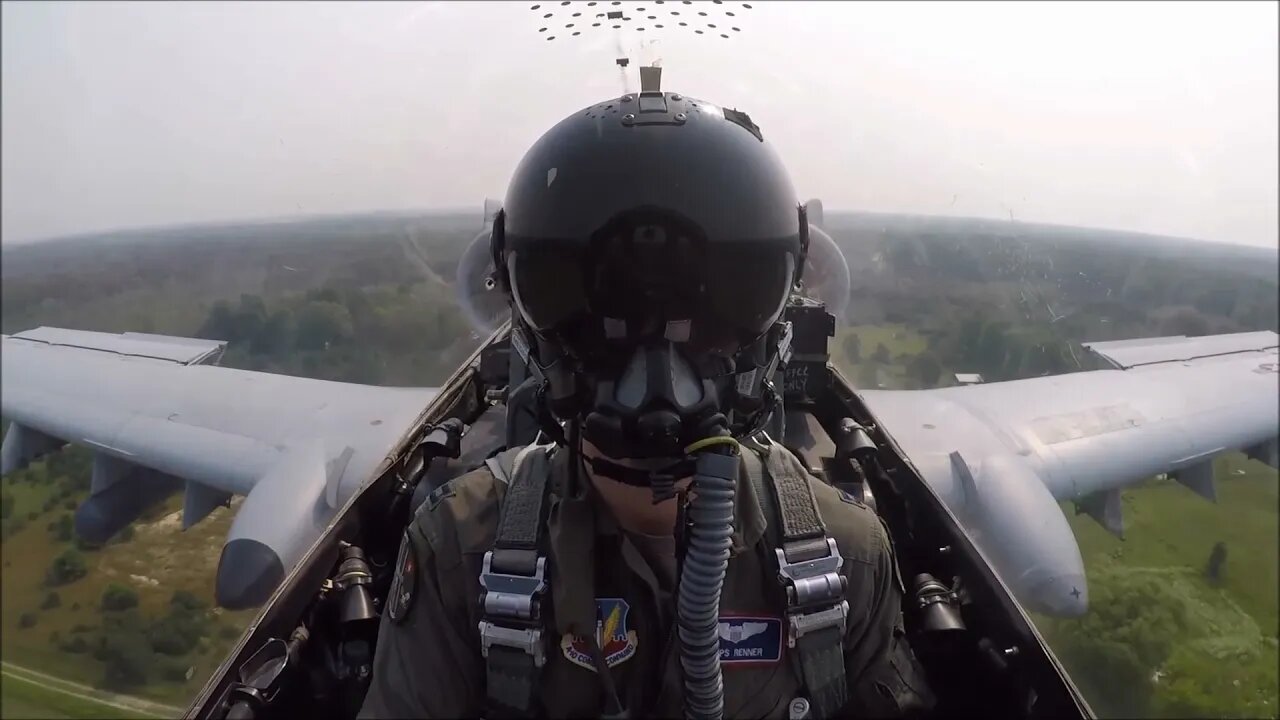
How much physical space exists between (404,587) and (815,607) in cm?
83

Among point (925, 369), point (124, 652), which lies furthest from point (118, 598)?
point (925, 369)

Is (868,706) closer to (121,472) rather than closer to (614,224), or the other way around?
(614,224)

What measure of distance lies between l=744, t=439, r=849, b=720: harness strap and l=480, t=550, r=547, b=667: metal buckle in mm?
491

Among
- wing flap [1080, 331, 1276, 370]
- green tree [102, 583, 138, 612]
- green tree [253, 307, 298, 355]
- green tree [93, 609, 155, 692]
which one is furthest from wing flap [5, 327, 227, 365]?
wing flap [1080, 331, 1276, 370]

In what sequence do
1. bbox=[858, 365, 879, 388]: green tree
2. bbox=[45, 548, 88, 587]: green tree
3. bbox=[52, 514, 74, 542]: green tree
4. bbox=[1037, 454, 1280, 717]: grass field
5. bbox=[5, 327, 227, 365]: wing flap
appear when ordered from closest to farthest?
bbox=[1037, 454, 1280, 717]: grass field, bbox=[45, 548, 88, 587]: green tree, bbox=[52, 514, 74, 542]: green tree, bbox=[5, 327, 227, 365]: wing flap, bbox=[858, 365, 879, 388]: green tree

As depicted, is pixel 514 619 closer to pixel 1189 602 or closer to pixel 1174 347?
pixel 1189 602

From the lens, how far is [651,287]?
1.28m

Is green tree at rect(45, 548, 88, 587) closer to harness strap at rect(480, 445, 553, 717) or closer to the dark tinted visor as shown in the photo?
harness strap at rect(480, 445, 553, 717)

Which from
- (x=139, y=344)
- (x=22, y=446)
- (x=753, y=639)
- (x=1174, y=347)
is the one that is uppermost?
(x=753, y=639)

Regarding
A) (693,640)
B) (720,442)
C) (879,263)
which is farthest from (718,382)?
(879,263)

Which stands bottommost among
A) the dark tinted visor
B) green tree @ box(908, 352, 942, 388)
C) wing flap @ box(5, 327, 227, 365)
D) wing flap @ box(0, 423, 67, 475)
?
green tree @ box(908, 352, 942, 388)

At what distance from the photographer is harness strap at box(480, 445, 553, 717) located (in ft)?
4.10

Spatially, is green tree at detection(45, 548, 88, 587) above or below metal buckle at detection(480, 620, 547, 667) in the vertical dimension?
below

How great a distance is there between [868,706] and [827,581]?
0.35 m
